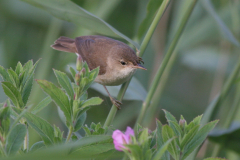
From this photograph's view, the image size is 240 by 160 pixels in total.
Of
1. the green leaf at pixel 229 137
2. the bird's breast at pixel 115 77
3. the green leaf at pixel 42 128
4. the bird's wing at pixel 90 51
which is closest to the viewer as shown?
the green leaf at pixel 42 128

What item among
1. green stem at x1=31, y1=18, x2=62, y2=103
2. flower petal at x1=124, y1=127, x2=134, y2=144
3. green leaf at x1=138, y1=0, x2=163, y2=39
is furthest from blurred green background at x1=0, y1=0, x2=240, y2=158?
Answer: flower petal at x1=124, y1=127, x2=134, y2=144

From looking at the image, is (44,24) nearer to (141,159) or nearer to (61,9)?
(61,9)

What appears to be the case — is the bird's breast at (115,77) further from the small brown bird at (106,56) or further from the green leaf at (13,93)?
the green leaf at (13,93)

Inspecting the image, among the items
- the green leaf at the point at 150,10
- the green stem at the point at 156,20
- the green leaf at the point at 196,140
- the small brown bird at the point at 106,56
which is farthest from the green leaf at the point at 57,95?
the small brown bird at the point at 106,56

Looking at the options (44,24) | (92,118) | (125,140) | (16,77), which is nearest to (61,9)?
(16,77)

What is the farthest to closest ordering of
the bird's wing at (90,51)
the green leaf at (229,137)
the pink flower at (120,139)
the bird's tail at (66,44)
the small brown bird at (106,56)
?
the bird's tail at (66,44) → the bird's wing at (90,51) → the small brown bird at (106,56) → the green leaf at (229,137) → the pink flower at (120,139)

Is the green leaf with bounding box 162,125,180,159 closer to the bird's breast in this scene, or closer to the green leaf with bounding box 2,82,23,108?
the green leaf with bounding box 2,82,23,108

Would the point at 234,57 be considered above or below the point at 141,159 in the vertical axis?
above
